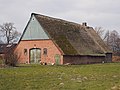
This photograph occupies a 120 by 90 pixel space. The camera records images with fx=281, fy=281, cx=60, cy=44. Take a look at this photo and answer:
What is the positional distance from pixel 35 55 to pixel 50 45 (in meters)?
3.75

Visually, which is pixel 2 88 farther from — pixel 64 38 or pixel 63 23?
pixel 63 23

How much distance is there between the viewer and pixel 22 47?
51094mm

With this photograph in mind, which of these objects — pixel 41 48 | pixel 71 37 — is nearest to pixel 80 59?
pixel 71 37

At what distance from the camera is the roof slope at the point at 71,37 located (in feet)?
160

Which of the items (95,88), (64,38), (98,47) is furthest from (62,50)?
(95,88)

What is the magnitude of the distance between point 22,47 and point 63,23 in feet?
35.3

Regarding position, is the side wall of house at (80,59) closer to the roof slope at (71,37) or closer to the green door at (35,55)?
the roof slope at (71,37)

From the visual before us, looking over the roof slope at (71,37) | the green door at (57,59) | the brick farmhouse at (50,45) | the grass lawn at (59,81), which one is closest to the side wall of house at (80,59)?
the brick farmhouse at (50,45)

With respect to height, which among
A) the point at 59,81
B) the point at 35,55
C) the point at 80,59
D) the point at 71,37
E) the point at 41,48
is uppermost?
the point at 71,37

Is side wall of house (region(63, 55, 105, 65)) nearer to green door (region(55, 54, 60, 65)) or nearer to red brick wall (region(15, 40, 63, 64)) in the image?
green door (region(55, 54, 60, 65))

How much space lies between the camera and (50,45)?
157ft

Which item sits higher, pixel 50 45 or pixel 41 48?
pixel 50 45

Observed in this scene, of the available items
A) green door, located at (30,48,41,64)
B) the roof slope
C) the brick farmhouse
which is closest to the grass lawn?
the brick farmhouse

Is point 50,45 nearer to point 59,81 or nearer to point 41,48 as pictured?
point 41,48
